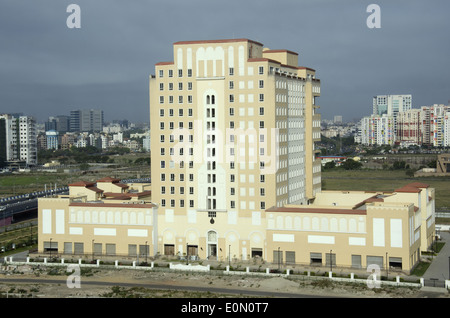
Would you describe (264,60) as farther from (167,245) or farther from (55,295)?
(55,295)

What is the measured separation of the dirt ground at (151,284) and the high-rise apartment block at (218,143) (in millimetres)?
9928

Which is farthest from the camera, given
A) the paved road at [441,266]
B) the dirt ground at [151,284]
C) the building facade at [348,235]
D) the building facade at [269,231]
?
the building facade at [269,231]

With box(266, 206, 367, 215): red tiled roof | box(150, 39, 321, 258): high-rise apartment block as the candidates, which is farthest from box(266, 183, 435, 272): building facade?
box(150, 39, 321, 258): high-rise apartment block

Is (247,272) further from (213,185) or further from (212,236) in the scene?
(213,185)

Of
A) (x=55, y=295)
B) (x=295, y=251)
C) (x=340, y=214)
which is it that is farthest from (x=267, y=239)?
(x=55, y=295)

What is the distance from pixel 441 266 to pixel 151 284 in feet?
100

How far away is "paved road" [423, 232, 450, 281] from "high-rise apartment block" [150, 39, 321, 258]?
60.2 feet

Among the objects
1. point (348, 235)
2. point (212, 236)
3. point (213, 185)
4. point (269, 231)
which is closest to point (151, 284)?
point (212, 236)

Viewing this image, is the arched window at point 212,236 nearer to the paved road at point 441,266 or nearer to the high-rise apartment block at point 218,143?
the high-rise apartment block at point 218,143

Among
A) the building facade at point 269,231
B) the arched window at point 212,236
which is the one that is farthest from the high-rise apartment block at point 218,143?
the building facade at point 269,231

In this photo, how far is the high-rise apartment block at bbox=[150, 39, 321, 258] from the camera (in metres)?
78.4

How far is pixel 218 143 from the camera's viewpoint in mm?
79750

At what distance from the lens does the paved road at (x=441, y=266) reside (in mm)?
68125

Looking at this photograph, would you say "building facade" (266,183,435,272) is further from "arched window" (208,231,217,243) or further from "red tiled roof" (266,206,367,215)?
"arched window" (208,231,217,243)
